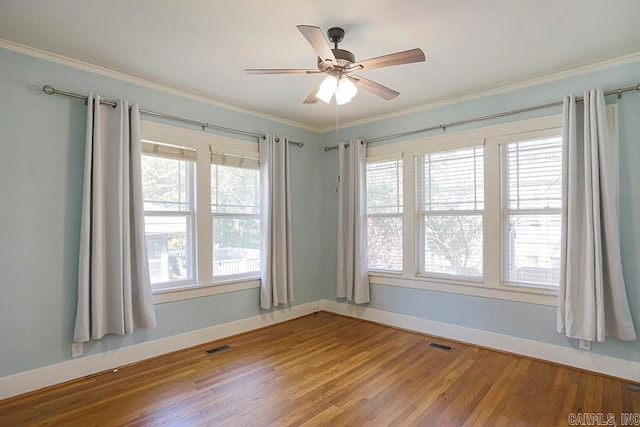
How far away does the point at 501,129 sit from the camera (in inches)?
140

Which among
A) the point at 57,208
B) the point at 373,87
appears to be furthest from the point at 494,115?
the point at 57,208

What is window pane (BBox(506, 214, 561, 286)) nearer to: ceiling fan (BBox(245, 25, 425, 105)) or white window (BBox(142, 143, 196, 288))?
ceiling fan (BBox(245, 25, 425, 105))

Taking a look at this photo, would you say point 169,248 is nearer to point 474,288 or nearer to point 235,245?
point 235,245

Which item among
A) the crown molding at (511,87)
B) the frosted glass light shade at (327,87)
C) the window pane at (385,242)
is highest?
the crown molding at (511,87)

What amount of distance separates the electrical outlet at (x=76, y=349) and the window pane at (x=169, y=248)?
757mm

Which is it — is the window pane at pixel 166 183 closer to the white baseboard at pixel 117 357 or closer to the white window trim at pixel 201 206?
the white window trim at pixel 201 206

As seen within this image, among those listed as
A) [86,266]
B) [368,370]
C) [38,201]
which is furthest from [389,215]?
[38,201]

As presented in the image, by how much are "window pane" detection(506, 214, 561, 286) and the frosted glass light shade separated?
2.29 metres

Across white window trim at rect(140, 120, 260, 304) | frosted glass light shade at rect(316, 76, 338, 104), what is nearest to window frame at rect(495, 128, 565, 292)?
frosted glass light shade at rect(316, 76, 338, 104)

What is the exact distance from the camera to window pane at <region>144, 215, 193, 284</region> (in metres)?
3.42

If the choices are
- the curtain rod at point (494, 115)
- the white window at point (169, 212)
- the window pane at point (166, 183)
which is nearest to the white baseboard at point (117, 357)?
the white window at point (169, 212)

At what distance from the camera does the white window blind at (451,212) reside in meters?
3.74

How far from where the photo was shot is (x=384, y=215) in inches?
176

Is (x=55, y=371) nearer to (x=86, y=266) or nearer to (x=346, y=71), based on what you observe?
(x=86, y=266)
